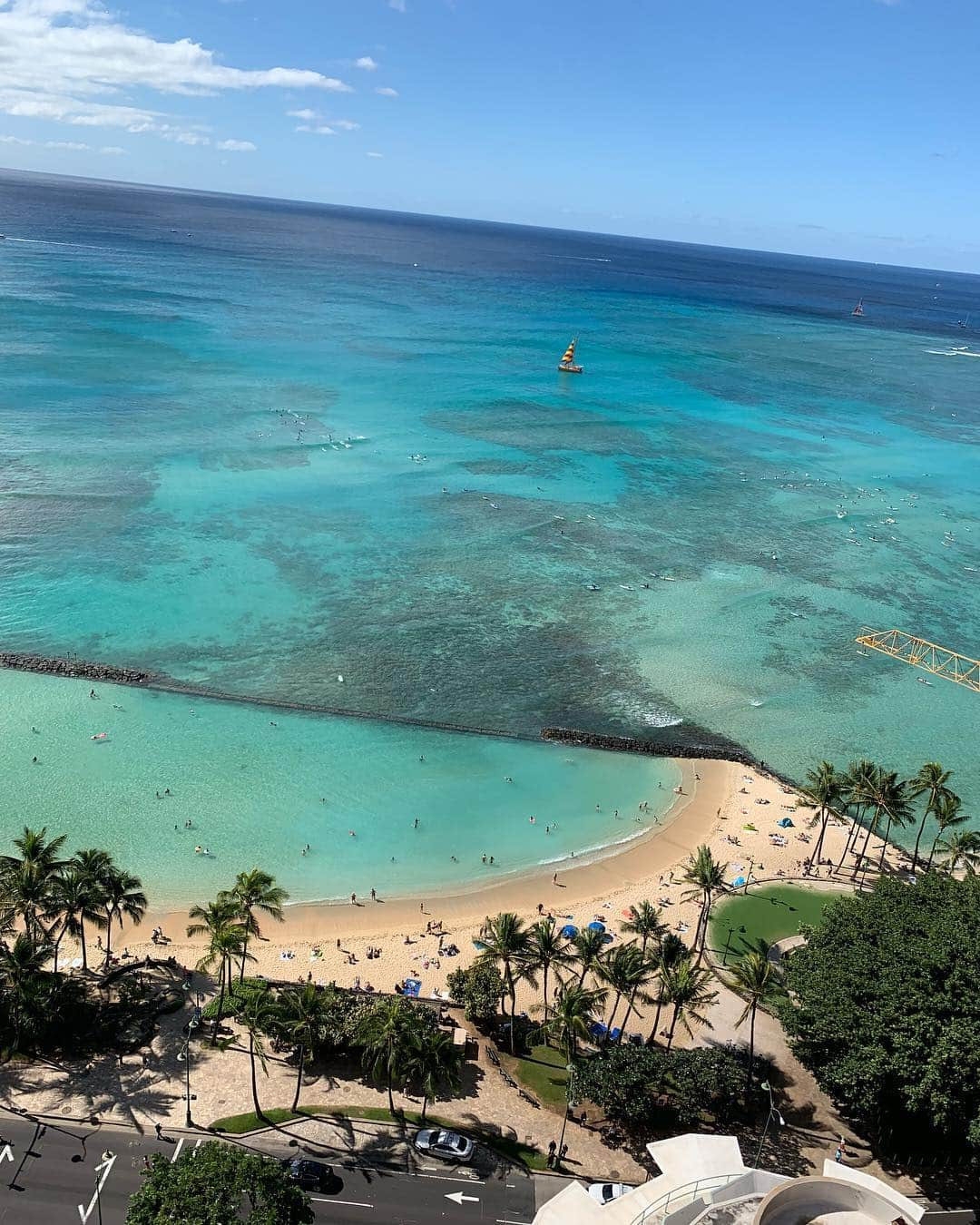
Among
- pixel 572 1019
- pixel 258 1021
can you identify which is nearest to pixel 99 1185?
pixel 258 1021

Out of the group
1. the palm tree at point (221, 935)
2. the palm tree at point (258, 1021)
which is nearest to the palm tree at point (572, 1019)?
the palm tree at point (258, 1021)

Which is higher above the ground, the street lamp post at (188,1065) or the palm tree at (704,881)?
the palm tree at (704,881)

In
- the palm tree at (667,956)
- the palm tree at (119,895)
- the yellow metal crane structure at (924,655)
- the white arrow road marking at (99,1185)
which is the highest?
the yellow metal crane structure at (924,655)

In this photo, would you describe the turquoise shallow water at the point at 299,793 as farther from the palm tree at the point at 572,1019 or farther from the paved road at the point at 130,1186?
the paved road at the point at 130,1186

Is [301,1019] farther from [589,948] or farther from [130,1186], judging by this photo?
[589,948]

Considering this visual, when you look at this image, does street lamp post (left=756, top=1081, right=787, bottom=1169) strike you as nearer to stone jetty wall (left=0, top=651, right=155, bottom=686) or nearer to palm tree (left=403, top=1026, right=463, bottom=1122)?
palm tree (left=403, top=1026, right=463, bottom=1122)

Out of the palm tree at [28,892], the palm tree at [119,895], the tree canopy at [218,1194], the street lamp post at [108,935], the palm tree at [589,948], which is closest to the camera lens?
the tree canopy at [218,1194]

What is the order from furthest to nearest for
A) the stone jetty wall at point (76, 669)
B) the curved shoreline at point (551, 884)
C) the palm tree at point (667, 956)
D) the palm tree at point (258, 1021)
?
the stone jetty wall at point (76, 669) < the curved shoreline at point (551, 884) < the palm tree at point (667, 956) < the palm tree at point (258, 1021)
